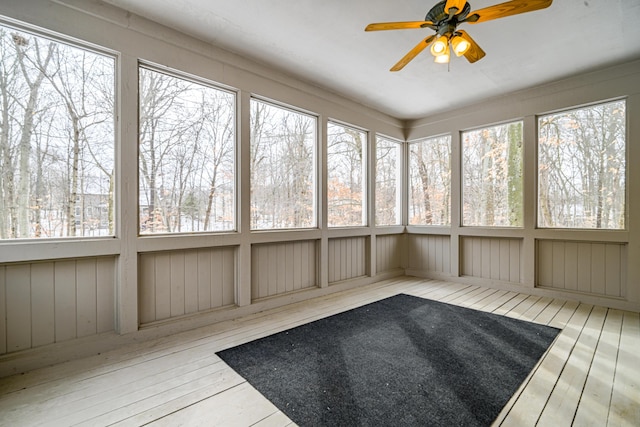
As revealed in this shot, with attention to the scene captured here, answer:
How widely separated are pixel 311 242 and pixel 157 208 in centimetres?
196

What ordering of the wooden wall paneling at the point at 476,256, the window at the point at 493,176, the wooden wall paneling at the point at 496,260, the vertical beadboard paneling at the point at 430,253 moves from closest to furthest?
1. the window at the point at 493,176
2. the wooden wall paneling at the point at 496,260
3. the wooden wall paneling at the point at 476,256
4. the vertical beadboard paneling at the point at 430,253

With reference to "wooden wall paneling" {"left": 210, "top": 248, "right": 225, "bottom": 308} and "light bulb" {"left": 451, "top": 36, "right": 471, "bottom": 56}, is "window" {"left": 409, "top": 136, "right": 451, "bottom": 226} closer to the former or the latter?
"light bulb" {"left": 451, "top": 36, "right": 471, "bottom": 56}

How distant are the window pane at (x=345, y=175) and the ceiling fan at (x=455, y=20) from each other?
6.93 feet

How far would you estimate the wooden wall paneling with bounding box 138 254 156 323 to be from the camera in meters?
2.65

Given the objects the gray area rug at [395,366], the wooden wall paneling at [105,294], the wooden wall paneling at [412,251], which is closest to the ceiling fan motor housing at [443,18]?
the gray area rug at [395,366]

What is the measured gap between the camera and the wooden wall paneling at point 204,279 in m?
3.01

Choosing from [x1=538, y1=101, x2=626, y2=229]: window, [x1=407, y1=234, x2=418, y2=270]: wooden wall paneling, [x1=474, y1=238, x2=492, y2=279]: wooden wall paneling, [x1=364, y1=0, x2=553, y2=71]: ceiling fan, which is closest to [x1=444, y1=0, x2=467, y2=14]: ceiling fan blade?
[x1=364, y1=0, x2=553, y2=71]: ceiling fan

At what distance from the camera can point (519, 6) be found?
72.1 inches

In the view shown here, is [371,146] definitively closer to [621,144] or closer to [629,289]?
[621,144]

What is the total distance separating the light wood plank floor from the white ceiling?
9.30 feet

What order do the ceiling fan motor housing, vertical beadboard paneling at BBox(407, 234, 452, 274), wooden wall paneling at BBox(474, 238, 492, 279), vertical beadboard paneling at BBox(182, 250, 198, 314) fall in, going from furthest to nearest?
vertical beadboard paneling at BBox(407, 234, 452, 274) → wooden wall paneling at BBox(474, 238, 492, 279) → vertical beadboard paneling at BBox(182, 250, 198, 314) → the ceiling fan motor housing

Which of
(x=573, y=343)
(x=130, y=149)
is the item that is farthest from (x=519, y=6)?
(x=130, y=149)

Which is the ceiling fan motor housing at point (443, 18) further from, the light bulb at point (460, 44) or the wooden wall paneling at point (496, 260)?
the wooden wall paneling at point (496, 260)

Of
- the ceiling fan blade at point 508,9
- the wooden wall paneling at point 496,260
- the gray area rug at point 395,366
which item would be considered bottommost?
the gray area rug at point 395,366
